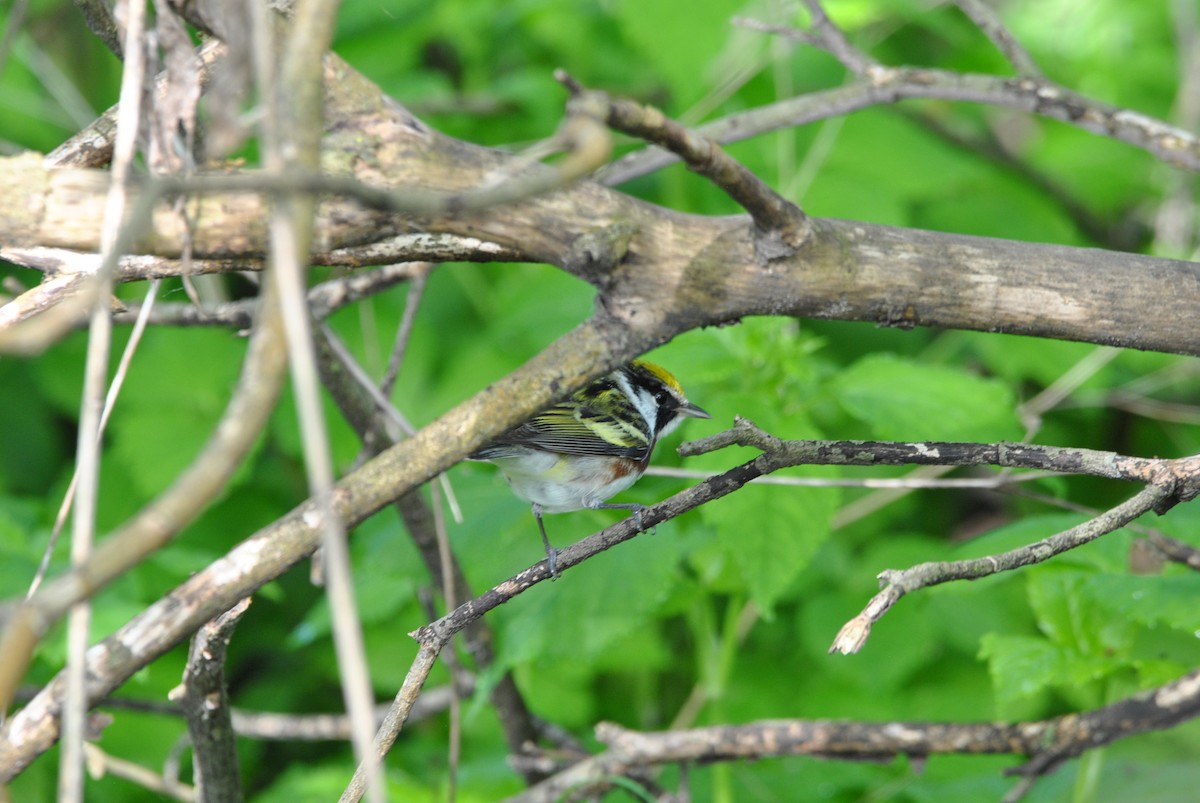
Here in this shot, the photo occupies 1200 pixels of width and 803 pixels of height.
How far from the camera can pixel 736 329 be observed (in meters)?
3.24

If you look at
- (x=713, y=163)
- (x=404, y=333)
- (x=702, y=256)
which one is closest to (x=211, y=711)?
(x=404, y=333)

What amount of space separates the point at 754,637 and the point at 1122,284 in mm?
3118

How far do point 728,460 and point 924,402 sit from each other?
59 cm

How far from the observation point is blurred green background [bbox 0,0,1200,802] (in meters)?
2.82

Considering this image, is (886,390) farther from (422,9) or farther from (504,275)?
(422,9)

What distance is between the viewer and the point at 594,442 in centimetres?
336

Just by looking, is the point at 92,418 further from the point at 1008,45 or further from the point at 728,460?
the point at 1008,45

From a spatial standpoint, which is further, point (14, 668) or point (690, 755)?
point (690, 755)

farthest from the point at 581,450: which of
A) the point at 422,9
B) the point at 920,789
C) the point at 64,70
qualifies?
the point at 64,70

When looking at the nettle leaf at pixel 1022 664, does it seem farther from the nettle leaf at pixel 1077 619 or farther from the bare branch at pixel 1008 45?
the bare branch at pixel 1008 45

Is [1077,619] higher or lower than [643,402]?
lower

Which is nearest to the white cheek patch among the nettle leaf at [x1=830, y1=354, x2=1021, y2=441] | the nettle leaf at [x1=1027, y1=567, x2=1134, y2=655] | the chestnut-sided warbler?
the chestnut-sided warbler

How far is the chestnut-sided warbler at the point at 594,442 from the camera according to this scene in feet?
10.4

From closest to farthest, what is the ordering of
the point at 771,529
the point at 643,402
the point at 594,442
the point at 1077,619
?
the point at 1077,619
the point at 771,529
the point at 594,442
the point at 643,402
